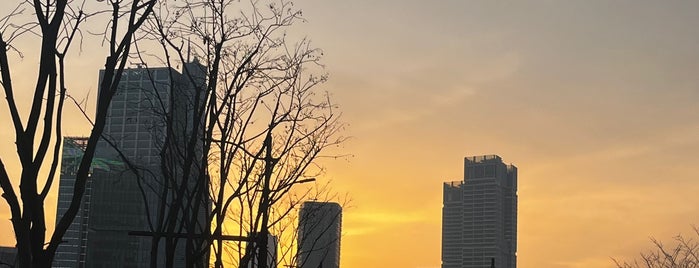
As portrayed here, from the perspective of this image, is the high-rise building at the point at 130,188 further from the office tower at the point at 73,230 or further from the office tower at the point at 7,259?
the office tower at the point at 7,259

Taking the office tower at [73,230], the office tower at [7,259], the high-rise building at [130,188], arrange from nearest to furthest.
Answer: the office tower at [7,259], the high-rise building at [130,188], the office tower at [73,230]

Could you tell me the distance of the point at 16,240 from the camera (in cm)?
602

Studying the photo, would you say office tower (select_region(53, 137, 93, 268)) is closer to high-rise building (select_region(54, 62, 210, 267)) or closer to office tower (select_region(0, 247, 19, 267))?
high-rise building (select_region(54, 62, 210, 267))

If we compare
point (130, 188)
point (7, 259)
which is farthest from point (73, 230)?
point (7, 259)

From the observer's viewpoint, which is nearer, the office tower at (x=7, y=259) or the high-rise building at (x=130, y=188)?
the office tower at (x=7, y=259)

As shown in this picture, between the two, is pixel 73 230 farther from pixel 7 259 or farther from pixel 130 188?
pixel 7 259

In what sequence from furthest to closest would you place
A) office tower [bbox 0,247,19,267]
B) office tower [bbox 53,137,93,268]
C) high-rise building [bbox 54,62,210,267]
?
office tower [bbox 53,137,93,268] < high-rise building [bbox 54,62,210,267] < office tower [bbox 0,247,19,267]

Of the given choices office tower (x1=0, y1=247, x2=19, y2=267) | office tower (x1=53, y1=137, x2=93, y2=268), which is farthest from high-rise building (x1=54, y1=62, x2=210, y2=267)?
office tower (x1=0, y1=247, x2=19, y2=267)

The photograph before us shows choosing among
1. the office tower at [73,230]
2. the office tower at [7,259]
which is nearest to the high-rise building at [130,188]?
the office tower at [73,230]

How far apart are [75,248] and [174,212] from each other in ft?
422

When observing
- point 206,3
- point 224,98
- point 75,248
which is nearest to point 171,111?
point 224,98

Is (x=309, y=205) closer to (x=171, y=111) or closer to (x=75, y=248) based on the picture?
(x=171, y=111)

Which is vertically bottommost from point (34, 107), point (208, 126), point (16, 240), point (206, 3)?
point (16, 240)

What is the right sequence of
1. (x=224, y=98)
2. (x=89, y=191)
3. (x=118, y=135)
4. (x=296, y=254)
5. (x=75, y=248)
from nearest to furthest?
1. (x=224, y=98)
2. (x=296, y=254)
3. (x=118, y=135)
4. (x=89, y=191)
5. (x=75, y=248)
